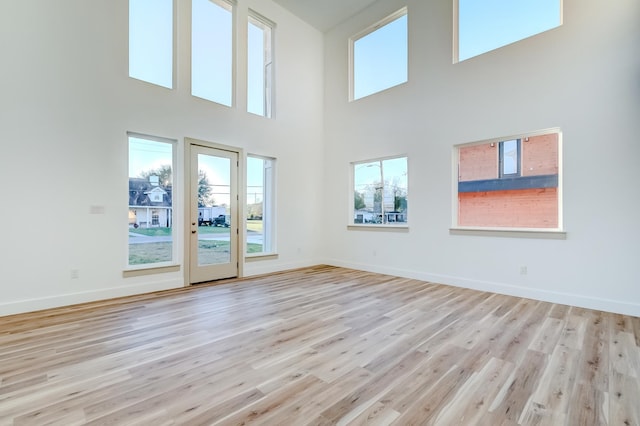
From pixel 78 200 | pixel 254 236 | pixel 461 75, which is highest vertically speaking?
pixel 461 75

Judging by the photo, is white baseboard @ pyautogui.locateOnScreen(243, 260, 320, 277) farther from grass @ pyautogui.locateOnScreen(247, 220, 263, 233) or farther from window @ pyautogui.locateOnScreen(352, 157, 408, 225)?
window @ pyautogui.locateOnScreen(352, 157, 408, 225)

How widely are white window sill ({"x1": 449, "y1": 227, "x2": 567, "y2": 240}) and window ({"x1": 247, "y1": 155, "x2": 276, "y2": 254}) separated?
10.9 ft

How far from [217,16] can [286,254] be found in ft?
14.7

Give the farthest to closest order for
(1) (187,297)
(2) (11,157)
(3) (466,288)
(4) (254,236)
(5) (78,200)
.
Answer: (4) (254,236), (3) (466,288), (1) (187,297), (5) (78,200), (2) (11,157)

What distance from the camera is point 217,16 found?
524cm

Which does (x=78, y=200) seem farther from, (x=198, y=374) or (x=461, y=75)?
(x=461, y=75)

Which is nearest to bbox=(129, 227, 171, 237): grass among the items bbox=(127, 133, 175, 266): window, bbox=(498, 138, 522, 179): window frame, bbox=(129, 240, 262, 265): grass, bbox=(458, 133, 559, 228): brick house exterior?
bbox=(127, 133, 175, 266): window

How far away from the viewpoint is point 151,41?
450cm

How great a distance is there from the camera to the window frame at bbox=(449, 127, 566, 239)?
3.90m

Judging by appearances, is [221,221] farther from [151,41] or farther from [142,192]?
[151,41]

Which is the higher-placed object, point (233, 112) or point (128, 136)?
point (233, 112)

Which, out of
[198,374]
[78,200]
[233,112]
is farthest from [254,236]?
[198,374]

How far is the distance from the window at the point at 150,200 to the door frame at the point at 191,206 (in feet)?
0.67

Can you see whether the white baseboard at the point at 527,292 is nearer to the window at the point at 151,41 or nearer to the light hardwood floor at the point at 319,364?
the light hardwood floor at the point at 319,364
